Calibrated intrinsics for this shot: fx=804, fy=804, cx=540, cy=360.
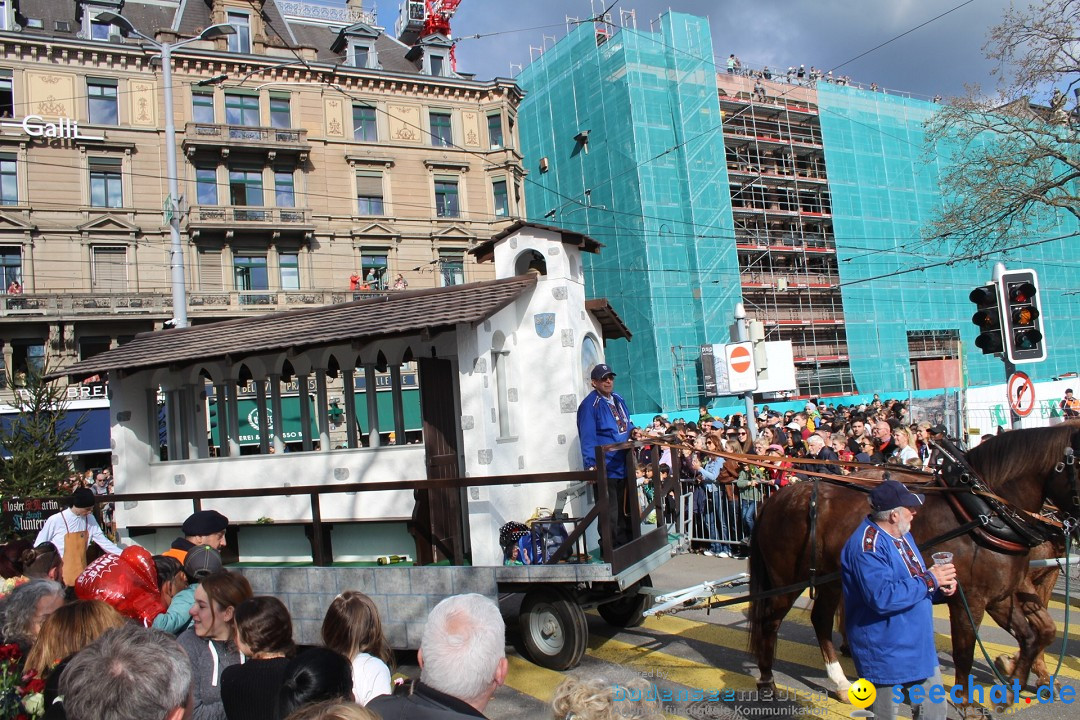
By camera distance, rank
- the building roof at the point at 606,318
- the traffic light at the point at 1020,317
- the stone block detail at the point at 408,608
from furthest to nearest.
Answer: the building roof at the point at 606,318
the traffic light at the point at 1020,317
the stone block detail at the point at 408,608

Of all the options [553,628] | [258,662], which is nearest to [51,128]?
[553,628]

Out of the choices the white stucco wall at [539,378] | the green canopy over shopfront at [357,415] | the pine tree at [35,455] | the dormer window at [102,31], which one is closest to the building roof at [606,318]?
the white stucco wall at [539,378]

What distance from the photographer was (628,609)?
8648 millimetres

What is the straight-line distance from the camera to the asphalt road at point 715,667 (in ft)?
19.6

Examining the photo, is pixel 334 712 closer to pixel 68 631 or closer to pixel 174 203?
pixel 68 631

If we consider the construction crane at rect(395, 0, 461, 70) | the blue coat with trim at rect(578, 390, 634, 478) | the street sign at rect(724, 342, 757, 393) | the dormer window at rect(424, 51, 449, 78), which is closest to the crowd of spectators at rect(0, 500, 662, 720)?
the blue coat with trim at rect(578, 390, 634, 478)

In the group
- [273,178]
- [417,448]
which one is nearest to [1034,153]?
[417,448]

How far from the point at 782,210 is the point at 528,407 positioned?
135 feet

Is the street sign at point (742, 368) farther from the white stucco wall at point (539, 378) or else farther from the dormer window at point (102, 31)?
the dormer window at point (102, 31)

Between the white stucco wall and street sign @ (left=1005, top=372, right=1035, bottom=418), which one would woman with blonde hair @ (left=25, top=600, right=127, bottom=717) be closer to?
the white stucco wall

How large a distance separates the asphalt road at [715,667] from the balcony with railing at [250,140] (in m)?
29.5

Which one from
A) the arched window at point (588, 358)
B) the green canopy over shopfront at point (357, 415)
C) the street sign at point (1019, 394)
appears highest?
the arched window at point (588, 358)

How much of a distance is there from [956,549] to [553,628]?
3543mm

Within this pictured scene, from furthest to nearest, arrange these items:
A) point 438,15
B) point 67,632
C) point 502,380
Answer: point 438,15 → point 502,380 → point 67,632
